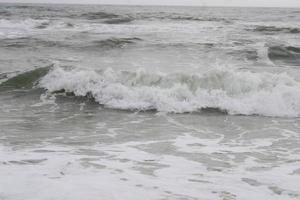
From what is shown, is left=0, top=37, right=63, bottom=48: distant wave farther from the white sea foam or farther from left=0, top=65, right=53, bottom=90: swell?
the white sea foam

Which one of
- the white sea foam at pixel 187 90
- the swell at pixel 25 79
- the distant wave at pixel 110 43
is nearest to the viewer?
the white sea foam at pixel 187 90

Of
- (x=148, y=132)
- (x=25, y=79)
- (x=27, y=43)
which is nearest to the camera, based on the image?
(x=148, y=132)

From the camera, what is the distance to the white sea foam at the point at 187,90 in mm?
8094

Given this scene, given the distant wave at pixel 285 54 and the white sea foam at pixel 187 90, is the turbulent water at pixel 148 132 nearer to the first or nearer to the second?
the white sea foam at pixel 187 90

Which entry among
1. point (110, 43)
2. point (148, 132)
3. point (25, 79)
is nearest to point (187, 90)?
point (148, 132)

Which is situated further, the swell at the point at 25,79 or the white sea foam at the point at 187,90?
the swell at the point at 25,79

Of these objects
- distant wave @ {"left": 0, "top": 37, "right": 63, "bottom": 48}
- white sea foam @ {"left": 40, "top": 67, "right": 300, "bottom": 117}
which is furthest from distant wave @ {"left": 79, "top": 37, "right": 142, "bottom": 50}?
white sea foam @ {"left": 40, "top": 67, "right": 300, "bottom": 117}

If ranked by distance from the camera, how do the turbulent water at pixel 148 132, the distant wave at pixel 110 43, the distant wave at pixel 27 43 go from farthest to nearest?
the distant wave at pixel 110 43 → the distant wave at pixel 27 43 → the turbulent water at pixel 148 132

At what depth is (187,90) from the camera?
8867 mm

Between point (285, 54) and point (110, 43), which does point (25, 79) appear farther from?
point (285, 54)

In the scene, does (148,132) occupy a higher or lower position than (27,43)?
lower

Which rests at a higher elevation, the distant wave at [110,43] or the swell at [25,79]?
the distant wave at [110,43]

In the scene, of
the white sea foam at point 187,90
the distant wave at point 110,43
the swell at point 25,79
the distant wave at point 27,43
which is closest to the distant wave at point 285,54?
the white sea foam at point 187,90

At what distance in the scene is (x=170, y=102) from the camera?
8289mm
